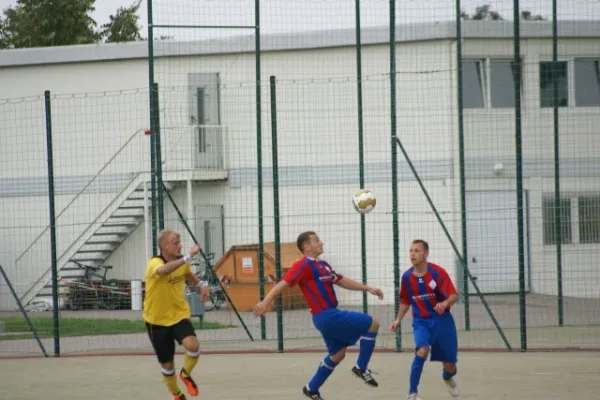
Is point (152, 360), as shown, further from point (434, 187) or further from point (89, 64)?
point (89, 64)

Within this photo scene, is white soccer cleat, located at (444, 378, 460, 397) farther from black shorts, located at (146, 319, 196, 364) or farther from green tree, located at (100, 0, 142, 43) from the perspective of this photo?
green tree, located at (100, 0, 142, 43)

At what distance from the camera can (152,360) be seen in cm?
1433

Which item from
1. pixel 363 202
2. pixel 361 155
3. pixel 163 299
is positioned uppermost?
pixel 361 155

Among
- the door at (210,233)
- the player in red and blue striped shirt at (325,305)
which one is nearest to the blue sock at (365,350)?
the player in red and blue striped shirt at (325,305)

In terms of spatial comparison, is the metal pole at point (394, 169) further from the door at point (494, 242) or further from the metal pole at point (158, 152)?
the metal pole at point (158, 152)

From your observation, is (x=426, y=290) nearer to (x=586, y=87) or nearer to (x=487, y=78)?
(x=487, y=78)

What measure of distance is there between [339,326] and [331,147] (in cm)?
1212

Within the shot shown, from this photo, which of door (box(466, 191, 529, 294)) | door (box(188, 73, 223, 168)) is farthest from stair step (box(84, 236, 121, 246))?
door (box(466, 191, 529, 294))

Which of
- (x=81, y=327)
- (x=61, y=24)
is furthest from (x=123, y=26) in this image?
(x=81, y=327)

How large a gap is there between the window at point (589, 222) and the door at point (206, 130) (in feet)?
26.9

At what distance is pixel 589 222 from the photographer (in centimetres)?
1838

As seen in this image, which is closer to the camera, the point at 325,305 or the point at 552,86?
the point at 325,305

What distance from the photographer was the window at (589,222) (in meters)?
18.3

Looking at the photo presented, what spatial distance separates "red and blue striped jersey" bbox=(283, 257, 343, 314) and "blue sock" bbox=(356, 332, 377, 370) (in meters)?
0.53
